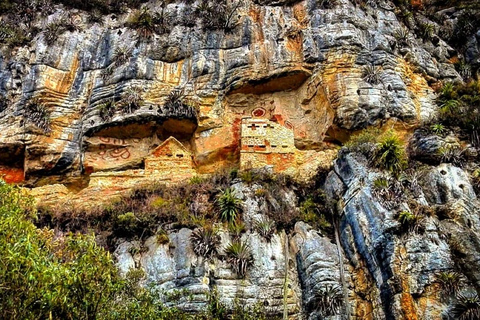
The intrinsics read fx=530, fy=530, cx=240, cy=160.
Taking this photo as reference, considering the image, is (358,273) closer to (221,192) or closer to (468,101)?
(221,192)

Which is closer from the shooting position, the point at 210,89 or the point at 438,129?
the point at 438,129

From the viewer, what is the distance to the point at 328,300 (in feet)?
53.8

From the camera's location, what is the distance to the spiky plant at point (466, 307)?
572 inches

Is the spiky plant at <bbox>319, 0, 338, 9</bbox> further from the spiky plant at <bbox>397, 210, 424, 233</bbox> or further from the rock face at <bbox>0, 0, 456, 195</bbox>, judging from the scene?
the spiky plant at <bbox>397, 210, 424, 233</bbox>

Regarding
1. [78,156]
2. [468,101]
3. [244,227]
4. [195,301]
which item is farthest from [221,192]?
[468,101]

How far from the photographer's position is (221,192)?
67.7 ft

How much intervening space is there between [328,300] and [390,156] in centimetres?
654

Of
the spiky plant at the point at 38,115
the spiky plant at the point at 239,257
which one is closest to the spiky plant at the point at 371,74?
the spiky plant at the point at 239,257

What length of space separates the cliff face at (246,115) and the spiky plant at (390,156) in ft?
1.76

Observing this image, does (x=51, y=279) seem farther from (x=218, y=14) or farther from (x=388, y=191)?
(x=218, y=14)

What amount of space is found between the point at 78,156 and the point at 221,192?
9525 mm

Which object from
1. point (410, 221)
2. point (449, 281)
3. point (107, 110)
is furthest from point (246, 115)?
point (449, 281)

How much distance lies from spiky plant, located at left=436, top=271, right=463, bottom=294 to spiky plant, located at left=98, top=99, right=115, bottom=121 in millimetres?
17098

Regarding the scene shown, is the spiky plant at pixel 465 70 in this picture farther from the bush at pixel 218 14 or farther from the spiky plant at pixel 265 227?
the spiky plant at pixel 265 227
